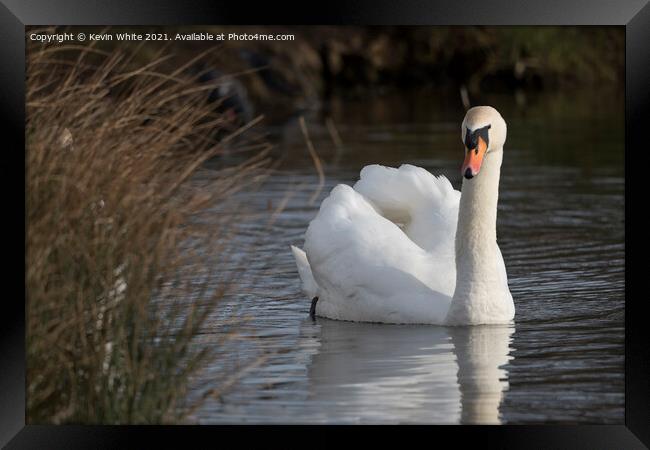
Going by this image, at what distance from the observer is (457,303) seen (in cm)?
926

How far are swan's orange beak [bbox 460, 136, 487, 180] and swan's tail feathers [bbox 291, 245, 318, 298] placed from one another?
217 centimetres

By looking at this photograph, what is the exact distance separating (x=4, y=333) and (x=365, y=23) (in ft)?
5.96

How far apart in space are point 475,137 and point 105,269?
2.95m

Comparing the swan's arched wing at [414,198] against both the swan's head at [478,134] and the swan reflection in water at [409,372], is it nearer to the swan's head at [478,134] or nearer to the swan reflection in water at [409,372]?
the swan reflection in water at [409,372]

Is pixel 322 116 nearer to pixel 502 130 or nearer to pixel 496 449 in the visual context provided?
pixel 502 130

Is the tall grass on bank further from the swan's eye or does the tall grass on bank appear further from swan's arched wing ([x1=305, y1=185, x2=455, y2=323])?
swan's arched wing ([x1=305, y1=185, x2=455, y2=323])

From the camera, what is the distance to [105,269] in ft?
21.5

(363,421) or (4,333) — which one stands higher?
(4,333)

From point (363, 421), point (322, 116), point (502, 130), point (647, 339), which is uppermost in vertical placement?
point (322, 116)

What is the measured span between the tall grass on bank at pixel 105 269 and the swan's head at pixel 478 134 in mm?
1821

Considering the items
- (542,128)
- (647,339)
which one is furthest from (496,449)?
(542,128)

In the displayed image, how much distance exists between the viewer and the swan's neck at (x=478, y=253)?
30.3 feet

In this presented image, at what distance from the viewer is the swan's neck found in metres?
9.25

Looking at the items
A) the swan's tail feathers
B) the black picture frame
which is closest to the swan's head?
the swan's tail feathers
